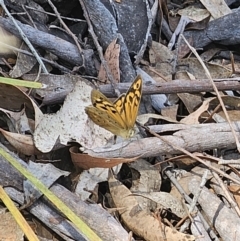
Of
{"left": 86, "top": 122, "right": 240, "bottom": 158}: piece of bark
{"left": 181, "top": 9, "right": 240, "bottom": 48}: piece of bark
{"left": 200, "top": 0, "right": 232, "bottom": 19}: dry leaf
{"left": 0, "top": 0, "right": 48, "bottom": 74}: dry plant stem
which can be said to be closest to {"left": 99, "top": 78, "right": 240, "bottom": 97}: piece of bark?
{"left": 86, "top": 122, "right": 240, "bottom": 158}: piece of bark

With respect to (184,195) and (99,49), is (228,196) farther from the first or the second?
(99,49)

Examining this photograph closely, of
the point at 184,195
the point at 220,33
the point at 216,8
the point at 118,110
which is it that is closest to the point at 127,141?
the point at 118,110

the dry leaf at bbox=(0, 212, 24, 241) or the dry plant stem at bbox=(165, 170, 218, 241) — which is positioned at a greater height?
the dry leaf at bbox=(0, 212, 24, 241)

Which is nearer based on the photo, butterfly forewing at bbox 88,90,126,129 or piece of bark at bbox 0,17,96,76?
butterfly forewing at bbox 88,90,126,129

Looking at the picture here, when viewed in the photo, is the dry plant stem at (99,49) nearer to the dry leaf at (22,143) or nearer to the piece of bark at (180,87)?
the piece of bark at (180,87)

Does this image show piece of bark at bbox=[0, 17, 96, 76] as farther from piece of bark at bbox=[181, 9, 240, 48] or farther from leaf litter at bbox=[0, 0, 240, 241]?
piece of bark at bbox=[181, 9, 240, 48]
